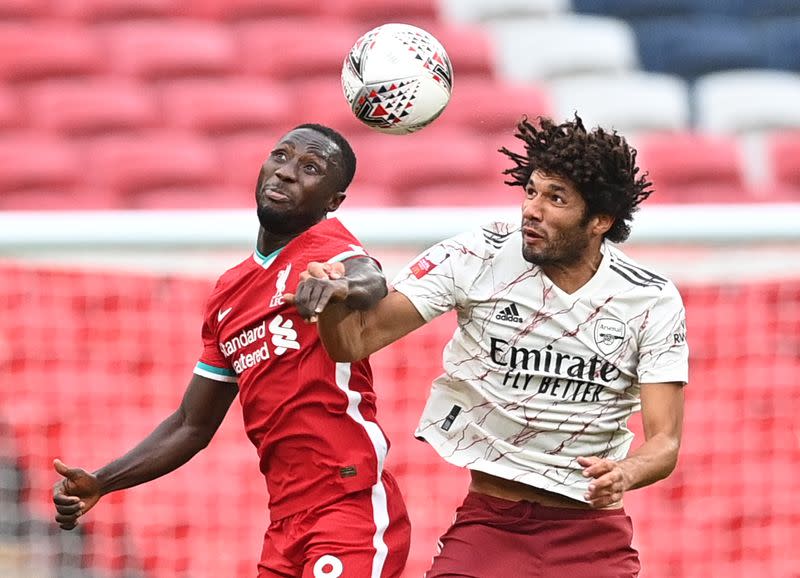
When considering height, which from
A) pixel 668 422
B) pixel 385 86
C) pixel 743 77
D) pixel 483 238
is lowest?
pixel 668 422

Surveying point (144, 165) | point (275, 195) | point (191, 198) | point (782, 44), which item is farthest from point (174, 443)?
point (782, 44)

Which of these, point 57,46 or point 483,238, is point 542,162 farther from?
point 57,46

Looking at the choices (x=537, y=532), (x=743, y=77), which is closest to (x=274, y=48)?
(x=743, y=77)

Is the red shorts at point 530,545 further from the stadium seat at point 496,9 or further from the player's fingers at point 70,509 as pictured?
the stadium seat at point 496,9

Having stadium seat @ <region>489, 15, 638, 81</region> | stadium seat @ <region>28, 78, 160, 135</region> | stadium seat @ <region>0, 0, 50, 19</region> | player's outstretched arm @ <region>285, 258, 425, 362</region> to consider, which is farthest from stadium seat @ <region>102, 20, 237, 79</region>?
player's outstretched arm @ <region>285, 258, 425, 362</region>

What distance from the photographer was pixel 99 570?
655 cm

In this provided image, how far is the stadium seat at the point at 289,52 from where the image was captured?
29.0ft

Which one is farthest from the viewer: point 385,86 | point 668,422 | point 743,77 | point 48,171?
point 743,77

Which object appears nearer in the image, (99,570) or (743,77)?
(99,570)

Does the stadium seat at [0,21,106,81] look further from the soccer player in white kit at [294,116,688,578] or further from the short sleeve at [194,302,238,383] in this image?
the soccer player in white kit at [294,116,688,578]

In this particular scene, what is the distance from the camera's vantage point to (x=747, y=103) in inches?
369

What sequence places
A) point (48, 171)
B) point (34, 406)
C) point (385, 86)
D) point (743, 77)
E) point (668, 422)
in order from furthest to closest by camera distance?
1. point (743, 77)
2. point (48, 171)
3. point (34, 406)
4. point (385, 86)
5. point (668, 422)

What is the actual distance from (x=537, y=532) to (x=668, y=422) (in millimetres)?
512

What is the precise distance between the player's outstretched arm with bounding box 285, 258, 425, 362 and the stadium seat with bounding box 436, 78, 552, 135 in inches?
184
